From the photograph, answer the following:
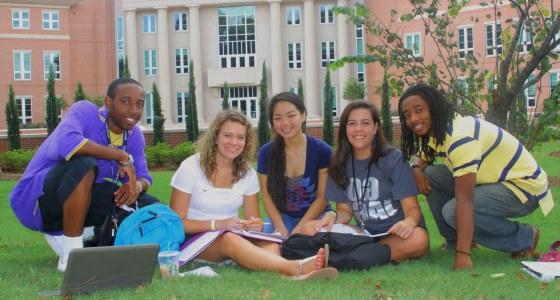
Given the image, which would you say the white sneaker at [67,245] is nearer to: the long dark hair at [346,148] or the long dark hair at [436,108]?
the long dark hair at [346,148]

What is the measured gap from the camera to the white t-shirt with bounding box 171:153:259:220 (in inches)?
209

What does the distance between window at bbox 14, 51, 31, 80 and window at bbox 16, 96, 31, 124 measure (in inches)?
51.1

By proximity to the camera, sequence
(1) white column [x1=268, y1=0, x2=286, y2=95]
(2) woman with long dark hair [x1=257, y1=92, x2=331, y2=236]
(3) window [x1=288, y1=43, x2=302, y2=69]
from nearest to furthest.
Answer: (2) woman with long dark hair [x1=257, y1=92, x2=331, y2=236] → (1) white column [x1=268, y1=0, x2=286, y2=95] → (3) window [x1=288, y1=43, x2=302, y2=69]

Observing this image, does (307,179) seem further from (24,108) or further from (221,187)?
(24,108)

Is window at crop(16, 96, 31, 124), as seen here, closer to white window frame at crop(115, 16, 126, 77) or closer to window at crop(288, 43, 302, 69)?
white window frame at crop(115, 16, 126, 77)

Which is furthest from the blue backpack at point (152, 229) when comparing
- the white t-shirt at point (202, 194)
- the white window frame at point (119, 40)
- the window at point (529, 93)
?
the white window frame at point (119, 40)

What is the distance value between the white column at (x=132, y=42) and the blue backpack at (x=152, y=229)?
41902mm

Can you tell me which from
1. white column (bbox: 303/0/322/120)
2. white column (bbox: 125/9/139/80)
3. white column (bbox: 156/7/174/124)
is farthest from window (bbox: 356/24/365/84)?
white column (bbox: 125/9/139/80)

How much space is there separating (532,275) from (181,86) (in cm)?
4335

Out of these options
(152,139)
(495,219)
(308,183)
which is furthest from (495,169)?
(152,139)

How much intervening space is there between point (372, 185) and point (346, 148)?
343 mm

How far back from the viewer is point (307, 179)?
577 cm

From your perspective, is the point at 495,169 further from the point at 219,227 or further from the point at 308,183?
the point at 219,227

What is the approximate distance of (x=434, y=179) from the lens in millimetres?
5570
